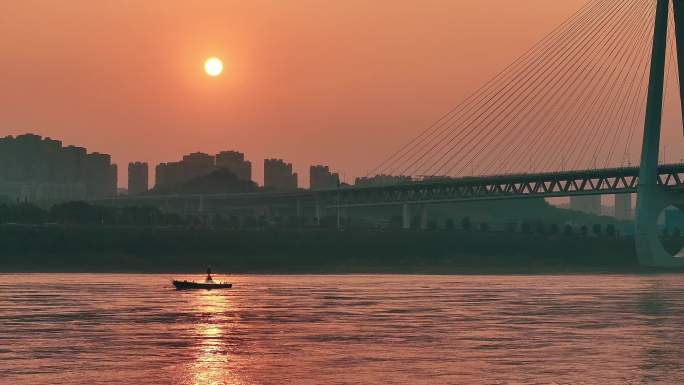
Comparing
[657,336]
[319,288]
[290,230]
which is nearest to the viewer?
[657,336]

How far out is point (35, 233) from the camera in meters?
168

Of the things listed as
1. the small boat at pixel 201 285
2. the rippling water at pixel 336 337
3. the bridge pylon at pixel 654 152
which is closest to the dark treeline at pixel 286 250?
the bridge pylon at pixel 654 152

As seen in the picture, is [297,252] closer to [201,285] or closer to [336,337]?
[201,285]

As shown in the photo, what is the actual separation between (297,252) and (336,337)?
379 feet

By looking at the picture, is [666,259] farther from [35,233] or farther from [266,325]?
[266,325]

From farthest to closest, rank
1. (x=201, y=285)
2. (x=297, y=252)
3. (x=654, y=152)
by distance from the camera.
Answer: (x=297, y=252), (x=654, y=152), (x=201, y=285)

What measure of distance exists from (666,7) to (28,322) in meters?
89.2

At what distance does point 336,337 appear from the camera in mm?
65125

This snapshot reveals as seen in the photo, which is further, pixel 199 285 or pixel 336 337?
pixel 199 285

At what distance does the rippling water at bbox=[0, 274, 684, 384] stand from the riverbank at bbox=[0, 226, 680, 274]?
2328 inches

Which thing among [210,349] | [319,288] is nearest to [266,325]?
[210,349]

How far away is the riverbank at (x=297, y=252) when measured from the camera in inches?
6398

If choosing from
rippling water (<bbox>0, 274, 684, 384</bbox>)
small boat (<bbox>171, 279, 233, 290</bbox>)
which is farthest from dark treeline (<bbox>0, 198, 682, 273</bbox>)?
rippling water (<bbox>0, 274, 684, 384</bbox>)

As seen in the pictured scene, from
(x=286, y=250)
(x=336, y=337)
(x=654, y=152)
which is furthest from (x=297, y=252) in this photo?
(x=336, y=337)
